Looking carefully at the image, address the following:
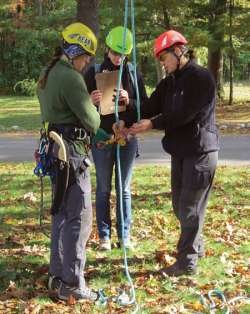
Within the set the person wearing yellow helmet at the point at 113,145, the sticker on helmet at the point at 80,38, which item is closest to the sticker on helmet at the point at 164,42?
the person wearing yellow helmet at the point at 113,145

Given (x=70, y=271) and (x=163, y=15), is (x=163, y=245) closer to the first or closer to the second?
(x=70, y=271)

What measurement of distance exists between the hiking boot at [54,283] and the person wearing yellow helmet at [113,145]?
1.02 metres

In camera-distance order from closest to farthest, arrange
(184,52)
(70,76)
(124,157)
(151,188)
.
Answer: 1. (70,76)
2. (184,52)
3. (124,157)
4. (151,188)

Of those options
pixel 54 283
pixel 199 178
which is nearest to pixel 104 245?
pixel 54 283

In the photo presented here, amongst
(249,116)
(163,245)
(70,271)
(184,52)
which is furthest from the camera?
(249,116)

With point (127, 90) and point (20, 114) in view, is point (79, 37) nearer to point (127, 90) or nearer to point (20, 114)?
point (127, 90)

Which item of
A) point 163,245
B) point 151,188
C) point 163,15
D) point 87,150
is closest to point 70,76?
point 87,150

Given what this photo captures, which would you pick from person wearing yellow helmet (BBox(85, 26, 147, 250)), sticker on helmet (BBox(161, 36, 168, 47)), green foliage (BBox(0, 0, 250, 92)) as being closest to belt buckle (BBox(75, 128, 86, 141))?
person wearing yellow helmet (BBox(85, 26, 147, 250))

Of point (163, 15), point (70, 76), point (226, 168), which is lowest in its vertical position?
point (226, 168)

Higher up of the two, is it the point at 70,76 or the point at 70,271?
the point at 70,76

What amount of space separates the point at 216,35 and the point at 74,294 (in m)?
18.2

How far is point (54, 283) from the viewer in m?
4.32

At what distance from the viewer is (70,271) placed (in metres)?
4.16

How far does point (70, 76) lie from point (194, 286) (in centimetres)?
197
